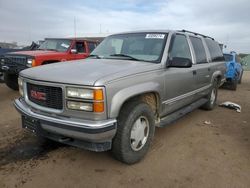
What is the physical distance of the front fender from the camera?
275cm

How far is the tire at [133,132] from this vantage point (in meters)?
2.97

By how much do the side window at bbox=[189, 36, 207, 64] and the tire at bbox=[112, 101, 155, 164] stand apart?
221cm

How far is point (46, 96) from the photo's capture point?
2.95 metres

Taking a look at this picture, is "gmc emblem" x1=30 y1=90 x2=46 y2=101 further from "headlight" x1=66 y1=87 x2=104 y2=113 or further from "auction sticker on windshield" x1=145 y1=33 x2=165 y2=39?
"auction sticker on windshield" x1=145 y1=33 x2=165 y2=39

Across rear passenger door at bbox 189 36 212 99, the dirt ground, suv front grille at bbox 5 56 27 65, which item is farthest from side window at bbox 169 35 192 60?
suv front grille at bbox 5 56 27 65

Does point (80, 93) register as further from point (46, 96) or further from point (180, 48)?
point (180, 48)

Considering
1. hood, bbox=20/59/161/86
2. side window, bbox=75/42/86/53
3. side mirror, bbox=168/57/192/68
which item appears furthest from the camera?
side window, bbox=75/42/86/53

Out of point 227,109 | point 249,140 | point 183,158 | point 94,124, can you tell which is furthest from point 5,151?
point 227,109

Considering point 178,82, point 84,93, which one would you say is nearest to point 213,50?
point 178,82

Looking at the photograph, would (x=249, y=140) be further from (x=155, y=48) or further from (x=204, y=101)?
(x=155, y=48)

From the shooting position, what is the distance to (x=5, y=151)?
3.63 metres

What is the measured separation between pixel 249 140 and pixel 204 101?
1664 millimetres

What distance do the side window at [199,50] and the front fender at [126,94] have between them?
2056 mm

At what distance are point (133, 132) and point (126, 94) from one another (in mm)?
607
